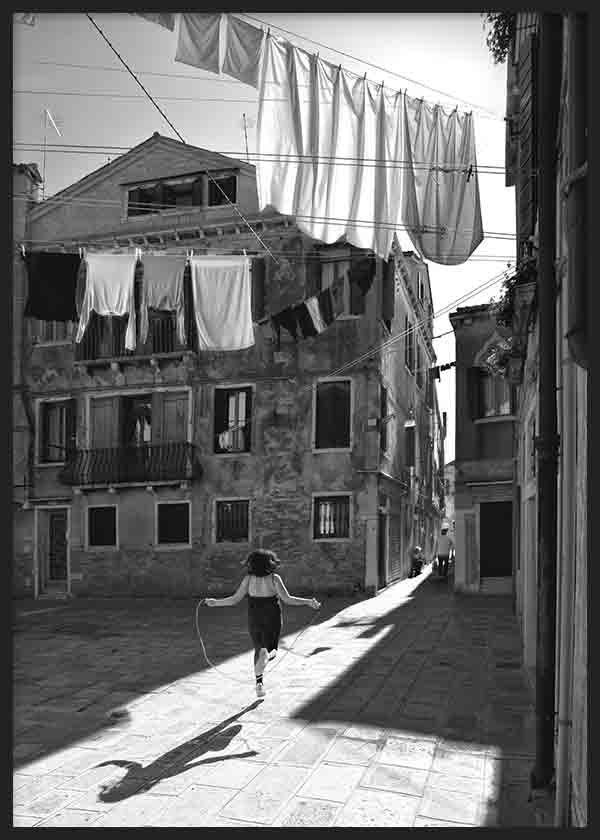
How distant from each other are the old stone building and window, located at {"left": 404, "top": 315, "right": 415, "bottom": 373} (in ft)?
4.31

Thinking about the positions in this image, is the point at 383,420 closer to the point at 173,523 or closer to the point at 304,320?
the point at 304,320

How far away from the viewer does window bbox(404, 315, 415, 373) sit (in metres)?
24.7

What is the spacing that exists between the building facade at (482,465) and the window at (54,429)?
11.0 metres

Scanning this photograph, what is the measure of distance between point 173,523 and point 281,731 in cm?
1406

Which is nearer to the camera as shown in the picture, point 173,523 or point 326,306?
point 326,306

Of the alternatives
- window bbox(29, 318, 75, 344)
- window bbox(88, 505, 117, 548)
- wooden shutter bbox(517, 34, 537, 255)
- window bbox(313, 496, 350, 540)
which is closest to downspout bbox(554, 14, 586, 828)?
wooden shutter bbox(517, 34, 537, 255)

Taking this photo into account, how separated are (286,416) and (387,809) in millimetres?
15085

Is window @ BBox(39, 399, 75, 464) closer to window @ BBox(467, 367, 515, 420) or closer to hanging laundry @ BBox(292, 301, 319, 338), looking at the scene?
hanging laundry @ BBox(292, 301, 319, 338)

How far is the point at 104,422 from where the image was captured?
851 inches

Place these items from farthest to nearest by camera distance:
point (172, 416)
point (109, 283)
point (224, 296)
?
point (172, 416), point (224, 296), point (109, 283)

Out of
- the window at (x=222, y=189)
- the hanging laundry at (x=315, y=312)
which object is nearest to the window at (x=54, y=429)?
the window at (x=222, y=189)

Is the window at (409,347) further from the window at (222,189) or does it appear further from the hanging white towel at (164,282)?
the hanging white towel at (164,282)

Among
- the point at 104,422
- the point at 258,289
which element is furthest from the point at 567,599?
the point at 104,422
